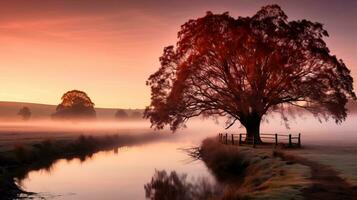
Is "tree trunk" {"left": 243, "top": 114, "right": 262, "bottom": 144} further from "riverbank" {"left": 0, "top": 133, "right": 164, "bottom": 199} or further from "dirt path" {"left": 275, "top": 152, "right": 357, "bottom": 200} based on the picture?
"dirt path" {"left": 275, "top": 152, "right": 357, "bottom": 200}

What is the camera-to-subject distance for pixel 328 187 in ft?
63.2

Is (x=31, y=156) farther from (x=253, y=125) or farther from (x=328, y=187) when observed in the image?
(x=328, y=187)

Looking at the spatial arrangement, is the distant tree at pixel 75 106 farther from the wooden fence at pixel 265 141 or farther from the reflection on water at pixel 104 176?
the reflection on water at pixel 104 176

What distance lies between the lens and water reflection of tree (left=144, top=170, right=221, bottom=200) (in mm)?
25766

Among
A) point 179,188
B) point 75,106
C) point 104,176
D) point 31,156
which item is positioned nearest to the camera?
point 179,188

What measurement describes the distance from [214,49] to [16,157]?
2101 centimetres

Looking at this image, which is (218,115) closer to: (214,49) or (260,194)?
(214,49)

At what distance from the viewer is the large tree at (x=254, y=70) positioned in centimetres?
4456

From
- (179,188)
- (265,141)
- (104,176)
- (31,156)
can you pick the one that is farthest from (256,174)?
(265,141)

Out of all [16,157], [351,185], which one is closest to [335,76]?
[351,185]

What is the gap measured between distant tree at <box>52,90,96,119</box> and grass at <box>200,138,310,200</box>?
227ft

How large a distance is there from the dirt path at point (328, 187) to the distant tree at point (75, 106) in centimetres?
9118

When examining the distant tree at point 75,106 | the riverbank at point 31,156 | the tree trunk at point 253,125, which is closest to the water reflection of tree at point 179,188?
the riverbank at point 31,156

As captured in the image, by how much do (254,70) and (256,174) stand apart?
64.4ft
